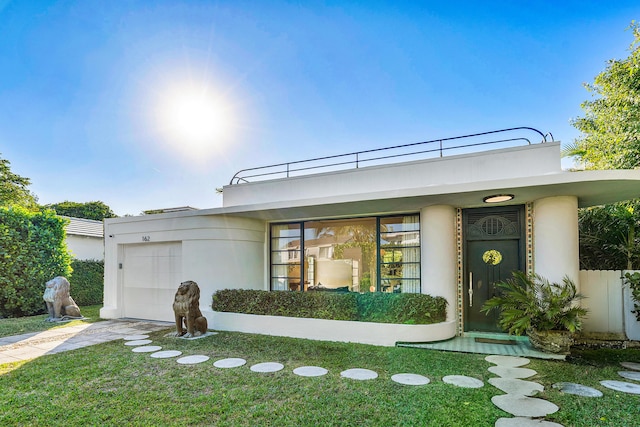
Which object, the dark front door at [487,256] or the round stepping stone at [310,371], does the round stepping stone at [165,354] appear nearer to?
the round stepping stone at [310,371]

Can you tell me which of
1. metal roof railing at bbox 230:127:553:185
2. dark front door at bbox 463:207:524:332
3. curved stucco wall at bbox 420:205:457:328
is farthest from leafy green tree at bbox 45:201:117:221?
dark front door at bbox 463:207:524:332

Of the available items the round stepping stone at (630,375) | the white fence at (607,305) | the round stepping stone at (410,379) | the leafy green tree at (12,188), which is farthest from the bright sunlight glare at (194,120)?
the leafy green tree at (12,188)

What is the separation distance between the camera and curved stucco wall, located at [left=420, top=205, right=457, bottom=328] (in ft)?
23.4

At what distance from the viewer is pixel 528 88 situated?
9.11 metres

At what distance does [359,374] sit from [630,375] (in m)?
3.73

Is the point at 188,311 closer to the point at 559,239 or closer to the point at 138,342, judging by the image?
the point at 138,342

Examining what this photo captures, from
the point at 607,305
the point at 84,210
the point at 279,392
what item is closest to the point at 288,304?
the point at 279,392

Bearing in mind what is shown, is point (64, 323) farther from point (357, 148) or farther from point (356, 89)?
point (356, 89)

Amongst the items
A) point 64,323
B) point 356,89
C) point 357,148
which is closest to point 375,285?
point 357,148

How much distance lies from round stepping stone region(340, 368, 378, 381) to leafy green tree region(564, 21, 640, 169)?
8646 mm

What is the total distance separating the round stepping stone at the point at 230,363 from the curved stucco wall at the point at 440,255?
394 centimetres

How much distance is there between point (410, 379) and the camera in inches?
183

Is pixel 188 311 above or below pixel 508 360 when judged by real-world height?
above

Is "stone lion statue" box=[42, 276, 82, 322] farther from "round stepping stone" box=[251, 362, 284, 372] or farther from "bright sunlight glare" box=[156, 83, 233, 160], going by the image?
"round stepping stone" box=[251, 362, 284, 372]
